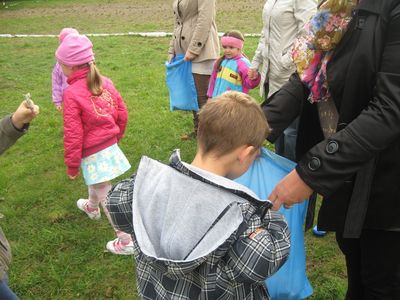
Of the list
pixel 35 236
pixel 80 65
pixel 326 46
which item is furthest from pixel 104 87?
pixel 326 46

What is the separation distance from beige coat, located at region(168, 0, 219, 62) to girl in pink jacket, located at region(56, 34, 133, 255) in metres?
1.44

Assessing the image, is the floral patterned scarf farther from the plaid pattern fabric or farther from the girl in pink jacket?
the girl in pink jacket

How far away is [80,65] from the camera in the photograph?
3.09 metres

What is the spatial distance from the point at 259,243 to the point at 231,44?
3031 millimetres

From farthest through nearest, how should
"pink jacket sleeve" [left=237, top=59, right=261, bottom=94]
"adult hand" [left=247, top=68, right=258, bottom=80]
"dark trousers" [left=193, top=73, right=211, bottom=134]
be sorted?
"dark trousers" [left=193, top=73, right=211, bottom=134] < "pink jacket sleeve" [left=237, top=59, right=261, bottom=94] < "adult hand" [left=247, top=68, right=258, bottom=80]

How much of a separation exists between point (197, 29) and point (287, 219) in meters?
2.86

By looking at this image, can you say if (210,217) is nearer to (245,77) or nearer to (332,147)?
(332,147)

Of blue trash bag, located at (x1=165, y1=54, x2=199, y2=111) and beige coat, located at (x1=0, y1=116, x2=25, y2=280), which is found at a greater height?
beige coat, located at (x1=0, y1=116, x2=25, y2=280)

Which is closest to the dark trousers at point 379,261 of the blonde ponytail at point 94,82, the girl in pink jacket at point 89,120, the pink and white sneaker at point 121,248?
the pink and white sneaker at point 121,248

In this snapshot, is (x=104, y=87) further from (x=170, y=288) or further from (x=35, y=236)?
(x=170, y=288)


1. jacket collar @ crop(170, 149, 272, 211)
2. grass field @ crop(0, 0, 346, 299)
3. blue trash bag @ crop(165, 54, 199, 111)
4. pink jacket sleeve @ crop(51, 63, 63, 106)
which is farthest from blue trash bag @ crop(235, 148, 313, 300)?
pink jacket sleeve @ crop(51, 63, 63, 106)

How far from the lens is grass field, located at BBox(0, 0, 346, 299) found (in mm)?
2961

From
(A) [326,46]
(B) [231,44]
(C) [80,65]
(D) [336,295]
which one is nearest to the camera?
(A) [326,46]

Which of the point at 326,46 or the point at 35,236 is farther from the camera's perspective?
the point at 35,236
